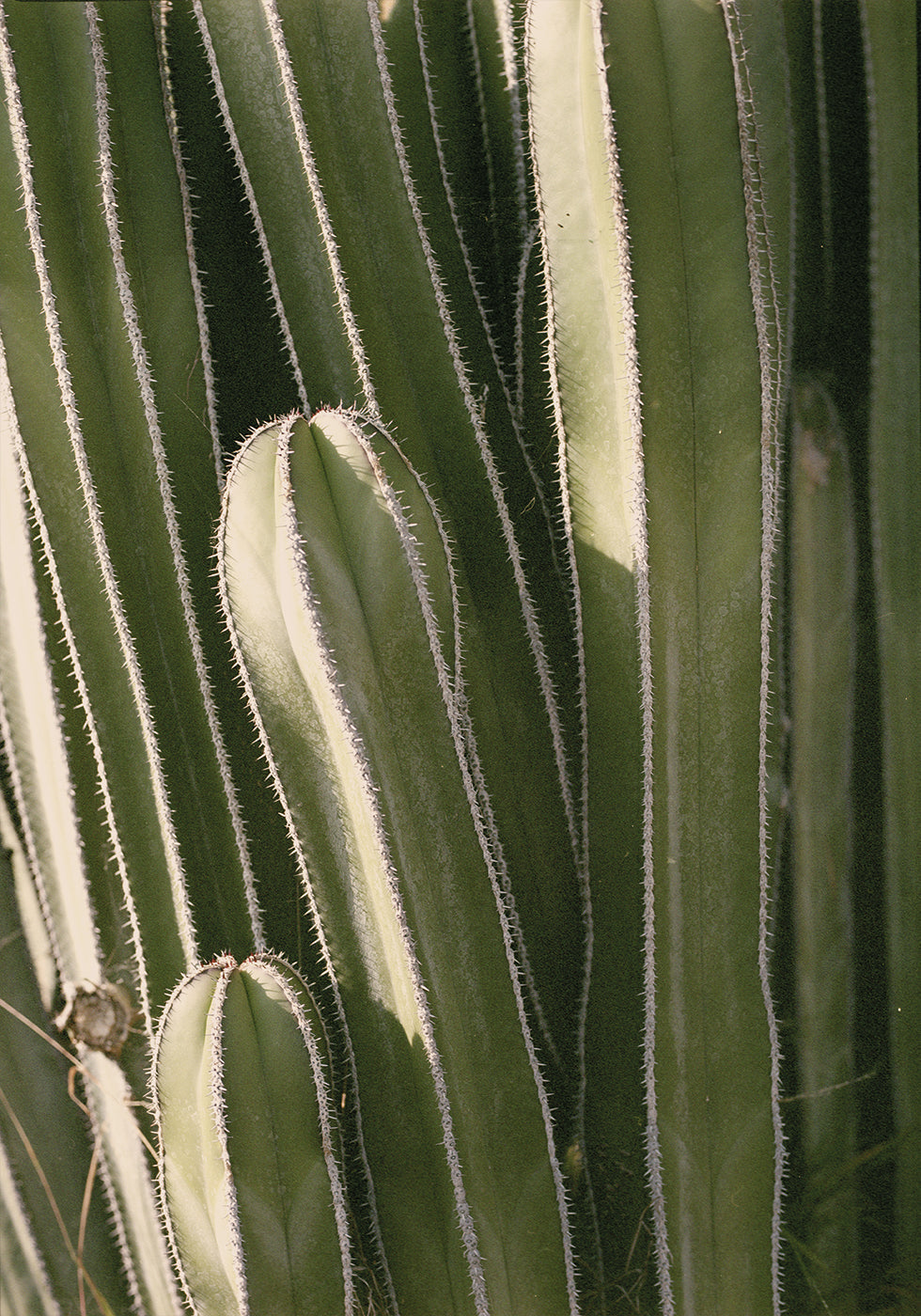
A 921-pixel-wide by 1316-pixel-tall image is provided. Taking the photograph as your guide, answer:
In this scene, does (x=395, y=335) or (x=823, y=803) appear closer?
(x=395, y=335)

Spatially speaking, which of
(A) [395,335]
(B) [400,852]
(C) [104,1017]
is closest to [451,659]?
(B) [400,852]

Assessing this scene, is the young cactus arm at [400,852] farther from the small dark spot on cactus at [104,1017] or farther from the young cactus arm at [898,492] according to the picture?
the young cactus arm at [898,492]

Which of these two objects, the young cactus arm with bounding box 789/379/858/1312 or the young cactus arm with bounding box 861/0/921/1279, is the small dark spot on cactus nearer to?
the young cactus arm with bounding box 789/379/858/1312

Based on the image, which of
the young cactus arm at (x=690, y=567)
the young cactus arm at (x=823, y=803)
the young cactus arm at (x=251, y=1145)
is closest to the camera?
the young cactus arm at (x=251, y=1145)

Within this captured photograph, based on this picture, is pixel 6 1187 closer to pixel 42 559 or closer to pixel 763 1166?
pixel 42 559

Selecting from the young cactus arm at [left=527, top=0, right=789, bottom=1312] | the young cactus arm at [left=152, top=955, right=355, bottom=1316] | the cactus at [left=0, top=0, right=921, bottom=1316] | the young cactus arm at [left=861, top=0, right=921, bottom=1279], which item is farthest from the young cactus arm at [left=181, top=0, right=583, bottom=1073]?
the young cactus arm at [left=861, top=0, right=921, bottom=1279]

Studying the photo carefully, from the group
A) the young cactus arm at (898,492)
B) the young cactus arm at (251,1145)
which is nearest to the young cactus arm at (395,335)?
the young cactus arm at (251,1145)

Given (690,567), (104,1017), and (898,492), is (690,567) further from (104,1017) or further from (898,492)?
(104,1017)
